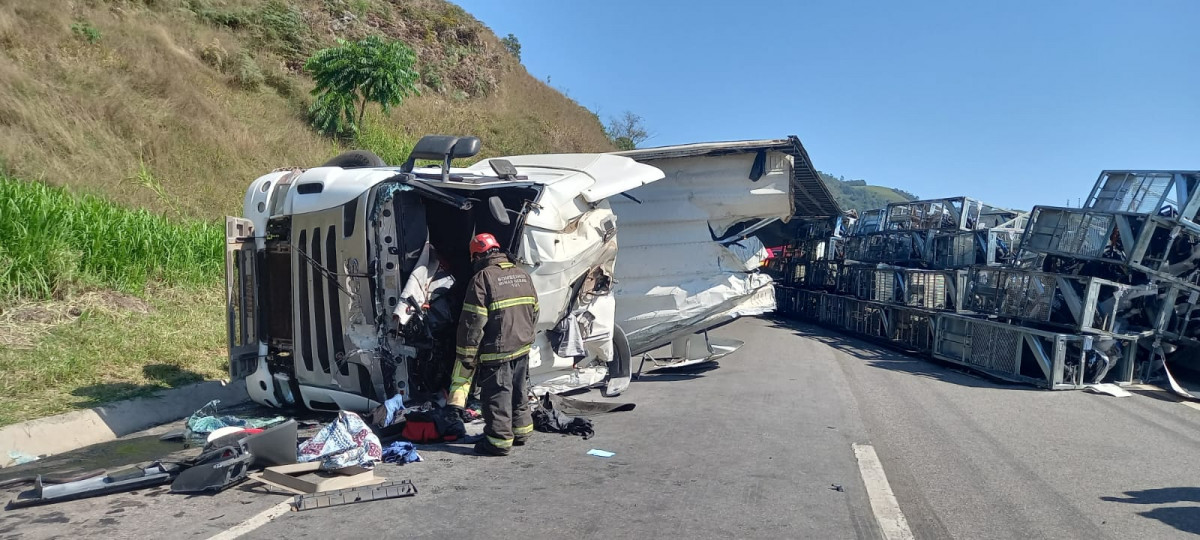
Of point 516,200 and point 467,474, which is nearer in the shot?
point 467,474

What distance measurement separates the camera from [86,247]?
8.24 metres

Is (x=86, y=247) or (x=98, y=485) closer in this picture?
(x=98, y=485)

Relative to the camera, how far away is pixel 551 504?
4.17 m

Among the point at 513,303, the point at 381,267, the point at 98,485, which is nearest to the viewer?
the point at 98,485

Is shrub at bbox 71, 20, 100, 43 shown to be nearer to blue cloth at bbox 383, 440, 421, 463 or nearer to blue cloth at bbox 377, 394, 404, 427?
blue cloth at bbox 377, 394, 404, 427

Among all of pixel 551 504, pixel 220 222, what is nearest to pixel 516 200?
pixel 551 504

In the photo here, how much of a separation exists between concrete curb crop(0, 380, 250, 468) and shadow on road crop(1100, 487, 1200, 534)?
22.1 feet

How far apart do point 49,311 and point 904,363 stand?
1014 cm

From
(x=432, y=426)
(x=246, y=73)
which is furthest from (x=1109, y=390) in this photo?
(x=246, y=73)

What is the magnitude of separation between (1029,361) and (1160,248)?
2.06m

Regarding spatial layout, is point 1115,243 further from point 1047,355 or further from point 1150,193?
point 1047,355

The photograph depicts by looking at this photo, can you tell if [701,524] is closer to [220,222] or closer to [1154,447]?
[1154,447]

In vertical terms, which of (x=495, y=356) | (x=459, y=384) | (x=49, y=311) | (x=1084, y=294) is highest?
(x=1084, y=294)

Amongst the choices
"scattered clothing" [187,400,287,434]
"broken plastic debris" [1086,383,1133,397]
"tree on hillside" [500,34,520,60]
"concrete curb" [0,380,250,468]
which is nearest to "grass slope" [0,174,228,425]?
"concrete curb" [0,380,250,468]
